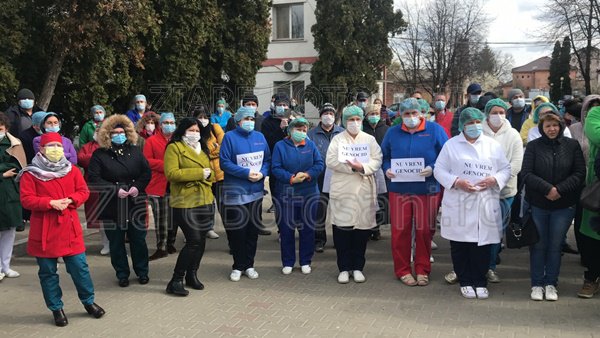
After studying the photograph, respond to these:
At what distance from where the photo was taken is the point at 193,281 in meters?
6.15

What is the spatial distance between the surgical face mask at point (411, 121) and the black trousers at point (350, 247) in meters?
1.34

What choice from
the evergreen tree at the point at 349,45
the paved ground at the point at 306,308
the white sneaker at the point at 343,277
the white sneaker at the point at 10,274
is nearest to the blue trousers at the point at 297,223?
the paved ground at the point at 306,308

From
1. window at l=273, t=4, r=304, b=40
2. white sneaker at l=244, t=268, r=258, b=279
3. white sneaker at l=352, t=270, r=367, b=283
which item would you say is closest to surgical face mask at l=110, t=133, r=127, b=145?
white sneaker at l=244, t=268, r=258, b=279

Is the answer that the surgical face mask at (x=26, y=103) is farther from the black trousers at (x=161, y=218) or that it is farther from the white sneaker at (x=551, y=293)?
the white sneaker at (x=551, y=293)

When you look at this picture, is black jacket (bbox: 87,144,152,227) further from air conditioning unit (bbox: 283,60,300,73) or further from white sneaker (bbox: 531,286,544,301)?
air conditioning unit (bbox: 283,60,300,73)

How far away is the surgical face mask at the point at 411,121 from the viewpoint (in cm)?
602

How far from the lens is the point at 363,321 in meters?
5.09

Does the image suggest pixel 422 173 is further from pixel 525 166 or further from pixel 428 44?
pixel 428 44

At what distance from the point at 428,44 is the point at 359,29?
6324mm

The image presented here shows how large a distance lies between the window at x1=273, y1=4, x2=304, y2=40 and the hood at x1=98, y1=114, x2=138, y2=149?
23028 millimetres

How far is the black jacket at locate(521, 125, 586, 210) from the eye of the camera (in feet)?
17.5

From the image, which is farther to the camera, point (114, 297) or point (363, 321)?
point (114, 297)

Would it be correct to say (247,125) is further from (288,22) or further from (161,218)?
→ (288,22)

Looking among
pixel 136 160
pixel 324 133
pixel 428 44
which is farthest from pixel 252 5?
pixel 428 44
